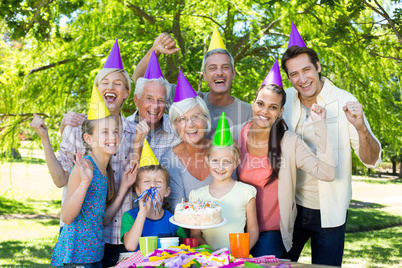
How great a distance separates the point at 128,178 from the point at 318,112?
129 cm

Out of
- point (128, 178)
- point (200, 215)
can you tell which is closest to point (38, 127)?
point (128, 178)

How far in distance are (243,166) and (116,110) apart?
97 cm

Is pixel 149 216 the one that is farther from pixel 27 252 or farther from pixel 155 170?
pixel 27 252

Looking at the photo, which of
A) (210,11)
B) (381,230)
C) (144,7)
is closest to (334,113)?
(210,11)

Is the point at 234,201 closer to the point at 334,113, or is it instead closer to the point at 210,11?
the point at 334,113

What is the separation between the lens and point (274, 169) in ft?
8.74

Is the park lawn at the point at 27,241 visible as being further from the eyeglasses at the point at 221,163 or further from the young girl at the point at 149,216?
the eyeglasses at the point at 221,163

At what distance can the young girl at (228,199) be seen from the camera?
8.41 ft

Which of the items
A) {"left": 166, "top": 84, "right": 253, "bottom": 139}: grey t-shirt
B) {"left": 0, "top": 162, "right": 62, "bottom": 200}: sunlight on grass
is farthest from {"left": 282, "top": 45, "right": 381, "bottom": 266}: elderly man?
{"left": 0, "top": 162, "right": 62, "bottom": 200}: sunlight on grass

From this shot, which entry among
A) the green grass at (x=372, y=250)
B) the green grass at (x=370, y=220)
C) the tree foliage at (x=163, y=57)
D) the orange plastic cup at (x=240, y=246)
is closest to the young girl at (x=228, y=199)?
the orange plastic cup at (x=240, y=246)

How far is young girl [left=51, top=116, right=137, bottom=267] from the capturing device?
7.84ft

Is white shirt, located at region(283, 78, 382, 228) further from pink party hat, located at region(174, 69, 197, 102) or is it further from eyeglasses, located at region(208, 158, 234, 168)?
pink party hat, located at region(174, 69, 197, 102)

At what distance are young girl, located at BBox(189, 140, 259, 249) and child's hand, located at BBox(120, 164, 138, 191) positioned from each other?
470 mm

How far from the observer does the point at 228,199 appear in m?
2.59
